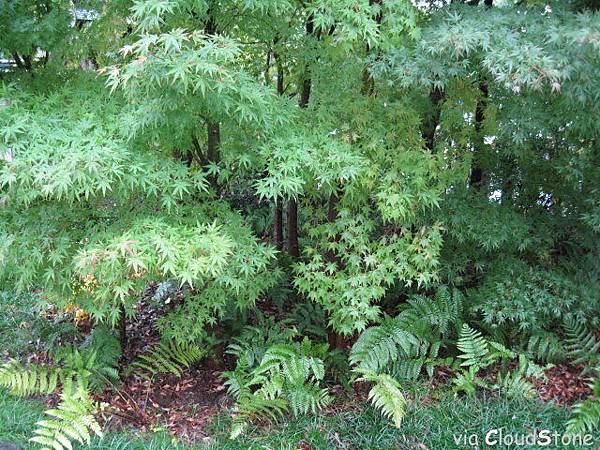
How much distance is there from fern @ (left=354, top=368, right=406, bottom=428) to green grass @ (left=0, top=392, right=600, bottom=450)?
0.13 metres

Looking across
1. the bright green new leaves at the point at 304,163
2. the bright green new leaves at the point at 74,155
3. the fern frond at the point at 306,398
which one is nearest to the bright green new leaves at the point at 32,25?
the bright green new leaves at the point at 74,155

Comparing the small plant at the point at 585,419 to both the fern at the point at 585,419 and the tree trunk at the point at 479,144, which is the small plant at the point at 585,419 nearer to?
the fern at the point at 585,419

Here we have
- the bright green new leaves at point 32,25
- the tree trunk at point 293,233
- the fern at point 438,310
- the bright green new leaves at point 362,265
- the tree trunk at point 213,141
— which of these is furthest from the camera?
the tree trunk at point 293,233

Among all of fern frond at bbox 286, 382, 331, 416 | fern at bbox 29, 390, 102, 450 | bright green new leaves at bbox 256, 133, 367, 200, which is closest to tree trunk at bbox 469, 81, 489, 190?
bright green new leaves at bbox 256, 133, 367, 200

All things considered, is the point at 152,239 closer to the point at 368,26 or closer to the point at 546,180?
the point at 368,26

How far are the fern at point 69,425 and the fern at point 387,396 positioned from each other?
1828 mm

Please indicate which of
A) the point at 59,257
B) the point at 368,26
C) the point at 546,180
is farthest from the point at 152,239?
the point at 546,180

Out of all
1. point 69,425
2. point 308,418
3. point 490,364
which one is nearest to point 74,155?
point 69,425

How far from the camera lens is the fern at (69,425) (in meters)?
3.30

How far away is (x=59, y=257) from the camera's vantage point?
316 cm

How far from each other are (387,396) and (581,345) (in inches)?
71.5

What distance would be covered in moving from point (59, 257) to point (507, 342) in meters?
3.55

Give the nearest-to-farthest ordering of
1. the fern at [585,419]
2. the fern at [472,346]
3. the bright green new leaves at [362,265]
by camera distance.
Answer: the fern at [585,419] < the bright green new leaves at [362,265] < the fern at [472,346]

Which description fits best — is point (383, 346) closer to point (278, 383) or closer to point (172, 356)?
point (278, 383)
